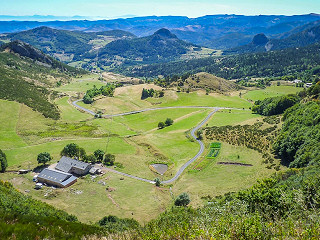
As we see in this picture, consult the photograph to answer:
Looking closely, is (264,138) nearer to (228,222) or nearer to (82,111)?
(228,222)

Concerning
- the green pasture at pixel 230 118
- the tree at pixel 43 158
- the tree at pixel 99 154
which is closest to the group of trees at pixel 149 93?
the green pasture at pixel 230 118

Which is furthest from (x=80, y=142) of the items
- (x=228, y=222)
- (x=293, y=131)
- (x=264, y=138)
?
(x=228, y=222)

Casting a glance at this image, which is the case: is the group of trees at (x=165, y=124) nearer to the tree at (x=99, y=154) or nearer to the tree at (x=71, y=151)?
the tree at (x=99, y=154)

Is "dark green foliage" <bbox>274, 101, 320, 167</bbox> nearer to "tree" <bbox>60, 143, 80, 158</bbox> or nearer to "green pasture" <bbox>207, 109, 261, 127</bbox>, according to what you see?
"green pasture" <bbox>207, 109, 261, 127</bbox>

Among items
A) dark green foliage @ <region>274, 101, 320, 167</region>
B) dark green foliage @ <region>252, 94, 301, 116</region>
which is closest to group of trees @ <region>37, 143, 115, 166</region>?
dark green foliage @ <region>274, 101, 320, 167</region>

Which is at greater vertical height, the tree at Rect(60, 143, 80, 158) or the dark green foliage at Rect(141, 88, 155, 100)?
the tree at Rect(60, 143, 80, 158)

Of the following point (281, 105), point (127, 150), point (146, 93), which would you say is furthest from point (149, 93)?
point (127, 150)

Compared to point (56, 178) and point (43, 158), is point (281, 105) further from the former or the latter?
point (43, 158)

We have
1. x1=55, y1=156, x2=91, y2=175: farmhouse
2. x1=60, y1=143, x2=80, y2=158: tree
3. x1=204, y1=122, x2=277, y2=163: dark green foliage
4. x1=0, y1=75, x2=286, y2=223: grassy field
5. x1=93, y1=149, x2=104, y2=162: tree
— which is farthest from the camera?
x1=204, y1=122, x2=277, y2=163: dark green foliage
